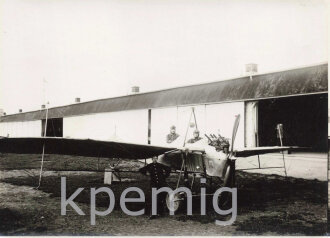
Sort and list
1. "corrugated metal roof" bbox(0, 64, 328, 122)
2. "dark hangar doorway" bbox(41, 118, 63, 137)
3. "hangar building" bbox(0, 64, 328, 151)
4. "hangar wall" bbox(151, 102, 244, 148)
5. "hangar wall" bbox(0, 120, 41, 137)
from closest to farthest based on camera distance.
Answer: "corrugated metal roof" bbox(0, 64, 328, 122) < "hangar building" bbox(0, 64, 328, 151) < "hangar wall" bbox(151, 102, 244, 148) < "dark hangar doorway" bbox(41, 118, 63, 137) < "hangar wall" bbox(0, 120, 41, 137)

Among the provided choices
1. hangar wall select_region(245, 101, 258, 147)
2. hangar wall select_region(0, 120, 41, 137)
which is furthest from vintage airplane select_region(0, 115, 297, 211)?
hangar wall select_region(0, 120, 41, 137)

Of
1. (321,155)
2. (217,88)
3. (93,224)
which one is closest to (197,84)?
(217,88)

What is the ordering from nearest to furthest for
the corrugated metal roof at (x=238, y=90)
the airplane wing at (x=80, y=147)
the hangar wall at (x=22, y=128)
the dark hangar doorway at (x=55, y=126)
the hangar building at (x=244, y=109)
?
the airplane wing at (x=80, y=147), the corrugated metal roof at (x=238, y=90), the hangar building at (x=244, y=109), the dark hangar doorway at (x=55, y=126), the hangar wall at (x=22, y=128)

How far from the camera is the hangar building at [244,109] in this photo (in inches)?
500

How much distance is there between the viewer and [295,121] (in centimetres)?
1733

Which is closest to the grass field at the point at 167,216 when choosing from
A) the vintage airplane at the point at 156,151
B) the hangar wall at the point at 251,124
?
the vintage airplane at the point at 156,151

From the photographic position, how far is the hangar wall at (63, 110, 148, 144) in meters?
21.6

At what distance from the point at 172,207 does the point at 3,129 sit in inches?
1799

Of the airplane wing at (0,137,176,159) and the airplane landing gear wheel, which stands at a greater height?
the airplane wing at (0,137,176,159)

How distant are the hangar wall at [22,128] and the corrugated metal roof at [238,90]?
46.6 ft

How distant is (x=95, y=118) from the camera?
27500mm

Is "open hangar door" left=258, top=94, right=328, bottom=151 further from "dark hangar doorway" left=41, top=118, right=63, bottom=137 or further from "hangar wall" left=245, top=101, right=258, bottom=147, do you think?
"dark hangar doorway" left=41, top=118, right=63, bottom=137

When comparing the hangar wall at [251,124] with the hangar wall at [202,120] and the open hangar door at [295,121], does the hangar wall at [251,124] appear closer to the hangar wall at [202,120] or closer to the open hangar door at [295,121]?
the hangar wall at [202,120]

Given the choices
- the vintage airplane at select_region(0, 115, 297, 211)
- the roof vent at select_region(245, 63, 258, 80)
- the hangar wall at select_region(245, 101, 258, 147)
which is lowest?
the vintage airplane at select_region(0, 115, 297, 211)
